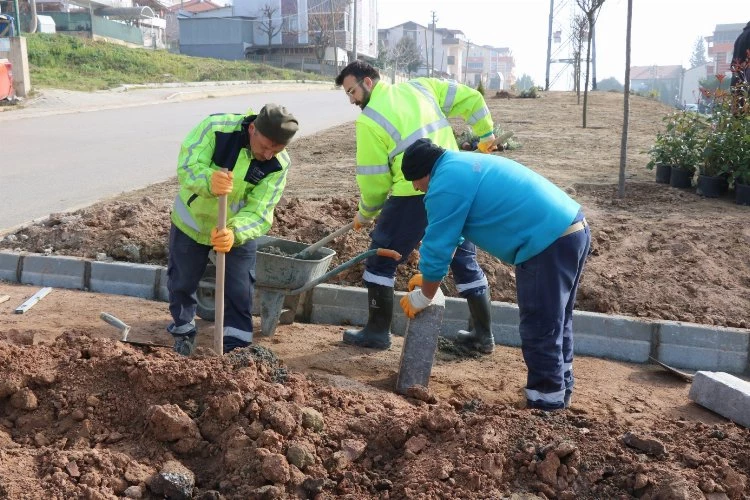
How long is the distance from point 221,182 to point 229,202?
481 mm

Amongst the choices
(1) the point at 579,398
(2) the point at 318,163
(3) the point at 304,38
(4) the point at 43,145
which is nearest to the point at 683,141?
(2) the point at 318,163

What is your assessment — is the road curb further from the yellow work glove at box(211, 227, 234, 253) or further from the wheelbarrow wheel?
the yellow work glove at box(211, 227, 234, 253)

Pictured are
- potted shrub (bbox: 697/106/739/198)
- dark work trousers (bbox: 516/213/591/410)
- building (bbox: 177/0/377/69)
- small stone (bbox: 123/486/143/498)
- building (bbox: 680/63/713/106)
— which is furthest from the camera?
building (bbox: 680/63/713/106)

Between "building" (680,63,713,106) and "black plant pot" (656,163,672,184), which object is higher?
"building" (680,63,713,106)

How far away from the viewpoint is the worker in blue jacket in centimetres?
378

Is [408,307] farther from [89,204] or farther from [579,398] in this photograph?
[89,204]

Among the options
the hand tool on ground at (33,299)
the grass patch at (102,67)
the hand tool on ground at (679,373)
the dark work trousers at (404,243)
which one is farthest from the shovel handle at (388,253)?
the grass patch at (102,67)

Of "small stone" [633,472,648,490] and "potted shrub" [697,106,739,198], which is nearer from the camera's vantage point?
"small stone" [633,472,648,490]

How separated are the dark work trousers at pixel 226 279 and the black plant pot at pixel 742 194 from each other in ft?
19.8

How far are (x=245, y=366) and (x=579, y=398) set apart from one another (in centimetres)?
205

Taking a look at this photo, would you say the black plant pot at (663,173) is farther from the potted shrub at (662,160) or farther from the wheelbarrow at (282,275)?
the wheelbarrow at (282,275)

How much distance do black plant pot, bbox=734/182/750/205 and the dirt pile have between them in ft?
18.1

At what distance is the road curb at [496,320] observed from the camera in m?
5.21

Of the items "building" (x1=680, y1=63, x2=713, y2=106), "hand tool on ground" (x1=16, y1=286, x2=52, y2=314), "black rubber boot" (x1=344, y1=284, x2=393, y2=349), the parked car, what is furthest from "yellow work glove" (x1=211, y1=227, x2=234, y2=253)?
"building" (x1=680, y1=63, x2=713, y2=106)
